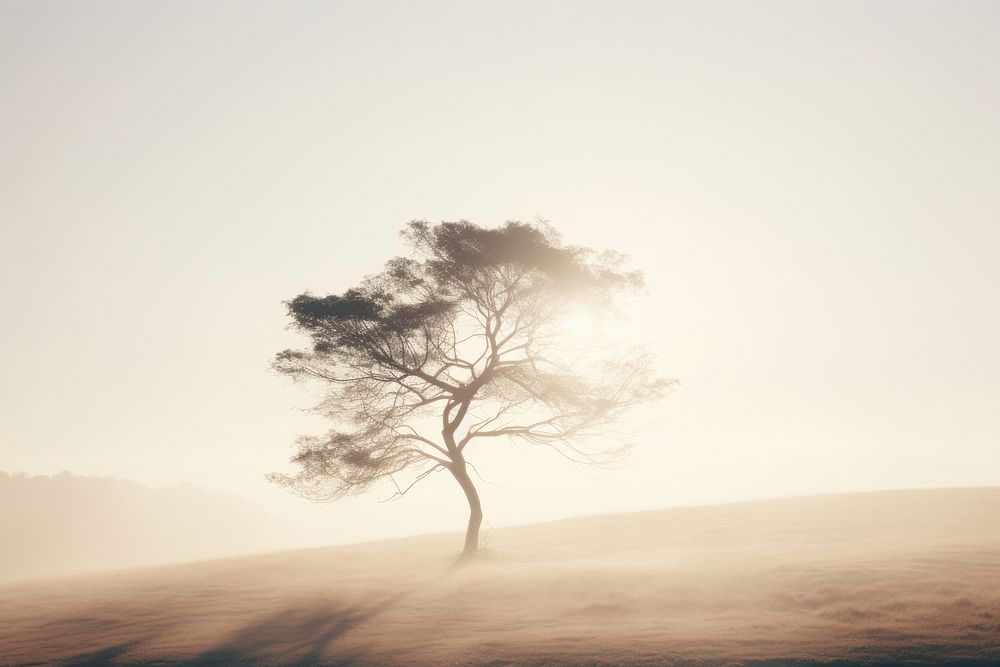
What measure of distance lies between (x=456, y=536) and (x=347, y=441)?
14.0 meters

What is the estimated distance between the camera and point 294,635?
1856 cm

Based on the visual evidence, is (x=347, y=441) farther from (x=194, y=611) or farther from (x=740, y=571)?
(x=740, y=571)

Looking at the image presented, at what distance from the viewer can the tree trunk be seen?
98.6 feet

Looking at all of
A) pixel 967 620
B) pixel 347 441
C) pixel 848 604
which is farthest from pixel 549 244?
pixel 967 620

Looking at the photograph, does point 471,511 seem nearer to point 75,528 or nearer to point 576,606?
point 576,606

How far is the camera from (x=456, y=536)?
40.9 metres

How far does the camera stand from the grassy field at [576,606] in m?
15.1

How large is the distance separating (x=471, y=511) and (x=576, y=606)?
11.4 meters

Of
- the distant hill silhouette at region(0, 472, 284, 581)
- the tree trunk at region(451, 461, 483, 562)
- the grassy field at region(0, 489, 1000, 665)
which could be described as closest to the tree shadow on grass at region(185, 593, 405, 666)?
the grassy field at region(0, 489, 1000, 665)

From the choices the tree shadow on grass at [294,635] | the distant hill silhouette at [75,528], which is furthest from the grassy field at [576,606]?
the distant hill silhouette at [75,528]

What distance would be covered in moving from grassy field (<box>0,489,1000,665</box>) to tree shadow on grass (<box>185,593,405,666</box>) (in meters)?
0.08

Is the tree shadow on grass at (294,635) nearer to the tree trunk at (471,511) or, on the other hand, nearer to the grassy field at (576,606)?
the grassy field at (576,606)

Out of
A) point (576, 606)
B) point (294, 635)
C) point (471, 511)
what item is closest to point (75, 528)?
point (471, 511)

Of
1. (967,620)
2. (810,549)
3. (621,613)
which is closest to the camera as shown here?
(967,620)
